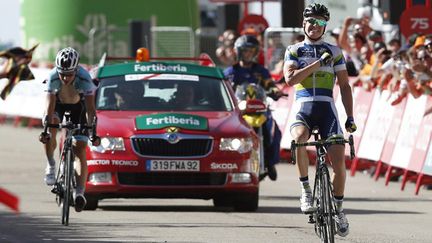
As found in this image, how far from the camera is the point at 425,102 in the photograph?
21.0 m

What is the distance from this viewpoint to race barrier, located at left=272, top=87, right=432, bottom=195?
2066 centimetres

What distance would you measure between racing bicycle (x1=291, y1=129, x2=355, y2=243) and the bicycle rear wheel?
119 inches

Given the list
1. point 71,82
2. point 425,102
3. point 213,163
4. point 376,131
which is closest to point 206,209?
point 213,163

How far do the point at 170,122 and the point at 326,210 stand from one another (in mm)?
4397

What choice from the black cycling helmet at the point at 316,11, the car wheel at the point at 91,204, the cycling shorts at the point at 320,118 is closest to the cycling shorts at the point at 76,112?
the car wheel at the point at 91,204

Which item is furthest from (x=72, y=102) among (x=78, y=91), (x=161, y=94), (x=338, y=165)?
(x=338, y=165)

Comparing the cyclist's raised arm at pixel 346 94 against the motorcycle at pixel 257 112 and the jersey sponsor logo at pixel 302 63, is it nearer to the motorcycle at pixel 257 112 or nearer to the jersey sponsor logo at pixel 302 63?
the jersey sponsor logo at pixel 302 63

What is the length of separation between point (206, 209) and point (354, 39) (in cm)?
919

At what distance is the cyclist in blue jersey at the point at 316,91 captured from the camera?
1325 cm

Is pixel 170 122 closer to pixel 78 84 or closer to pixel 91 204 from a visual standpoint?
pixel 91 204

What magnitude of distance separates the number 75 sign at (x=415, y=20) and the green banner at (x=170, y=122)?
8097mm

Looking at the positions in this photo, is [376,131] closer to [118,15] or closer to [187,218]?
[187,218]

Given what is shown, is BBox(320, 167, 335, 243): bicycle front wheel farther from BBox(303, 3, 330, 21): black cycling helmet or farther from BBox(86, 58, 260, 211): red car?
BBox(86, 58, 260, 211): red car

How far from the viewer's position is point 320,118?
13.4 metres
